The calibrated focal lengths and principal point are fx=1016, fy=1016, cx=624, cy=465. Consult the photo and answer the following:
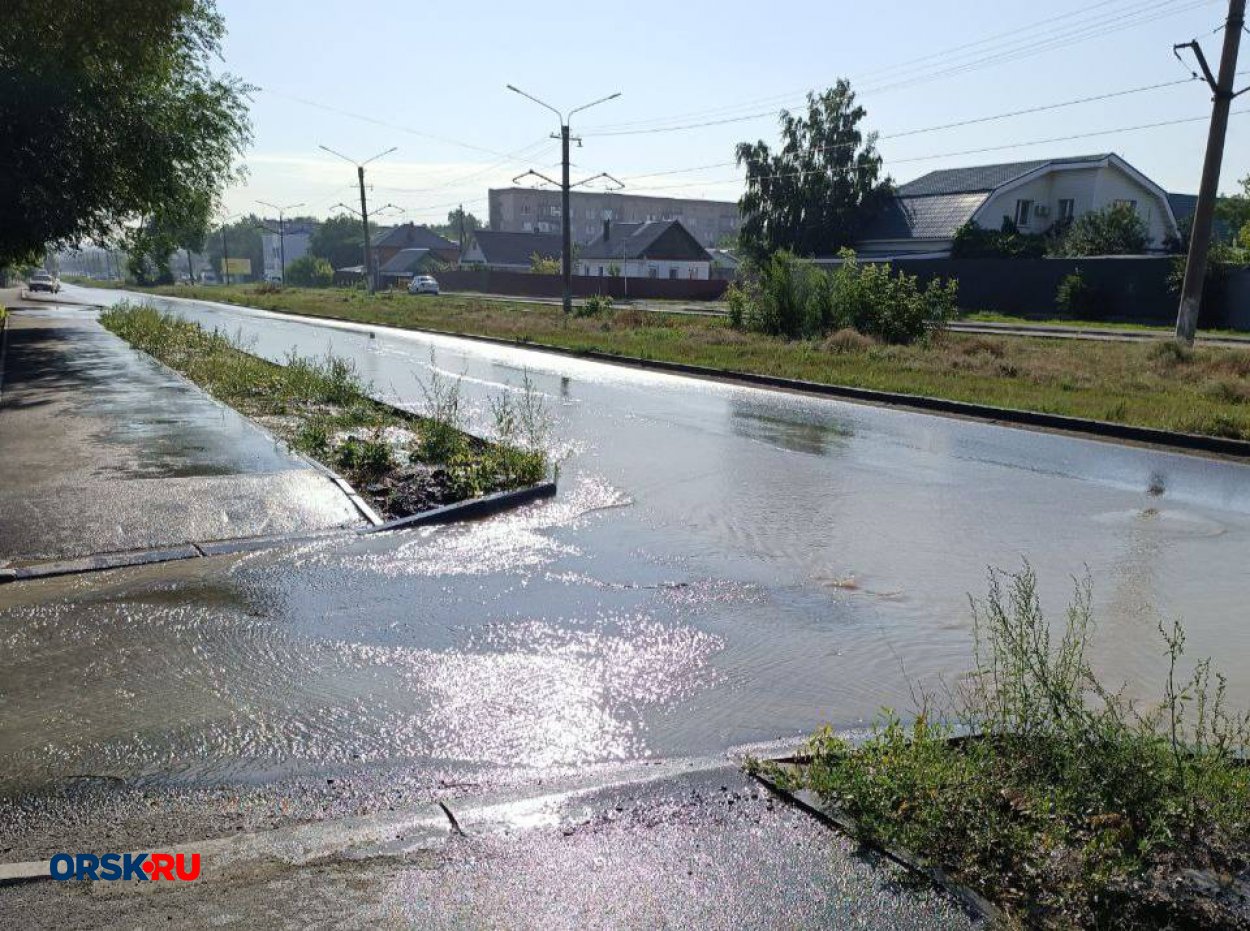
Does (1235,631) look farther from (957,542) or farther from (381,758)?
(381,758)

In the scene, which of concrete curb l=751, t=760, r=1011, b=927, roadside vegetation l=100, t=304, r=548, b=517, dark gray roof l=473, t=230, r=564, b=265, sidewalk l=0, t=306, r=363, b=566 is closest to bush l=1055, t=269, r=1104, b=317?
roadside vegetation l=100, t=304, r=548, b=517

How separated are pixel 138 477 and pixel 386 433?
3365 mm

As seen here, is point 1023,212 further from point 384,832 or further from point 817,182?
point 384,832

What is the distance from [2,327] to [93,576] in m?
29.9

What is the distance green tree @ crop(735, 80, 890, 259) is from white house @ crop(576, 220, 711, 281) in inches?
966

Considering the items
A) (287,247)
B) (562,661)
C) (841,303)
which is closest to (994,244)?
(841,303)

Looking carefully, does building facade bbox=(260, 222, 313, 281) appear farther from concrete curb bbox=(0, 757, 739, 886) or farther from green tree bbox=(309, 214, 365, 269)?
concrete curb bbox=(0, 757, 739, 886)

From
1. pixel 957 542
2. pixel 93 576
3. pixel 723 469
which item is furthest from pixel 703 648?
pixel 723 469

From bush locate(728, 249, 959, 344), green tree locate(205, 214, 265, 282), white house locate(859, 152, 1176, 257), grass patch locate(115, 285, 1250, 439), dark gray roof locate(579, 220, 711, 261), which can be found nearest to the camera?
grass patch locate(115, 285, 1250, 439)

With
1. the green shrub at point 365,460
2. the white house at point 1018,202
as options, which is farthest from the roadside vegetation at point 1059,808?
the white house at point 1018,202

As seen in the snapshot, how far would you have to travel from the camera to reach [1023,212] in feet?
181

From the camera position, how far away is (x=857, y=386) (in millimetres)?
17188

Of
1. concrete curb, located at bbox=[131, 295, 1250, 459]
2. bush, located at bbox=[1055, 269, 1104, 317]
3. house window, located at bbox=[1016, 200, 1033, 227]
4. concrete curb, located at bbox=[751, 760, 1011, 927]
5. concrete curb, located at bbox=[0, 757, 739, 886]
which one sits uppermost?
house window, located at bbox=[1016, 200, 1033, 227]

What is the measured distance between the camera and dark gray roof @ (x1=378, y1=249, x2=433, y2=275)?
113 m
